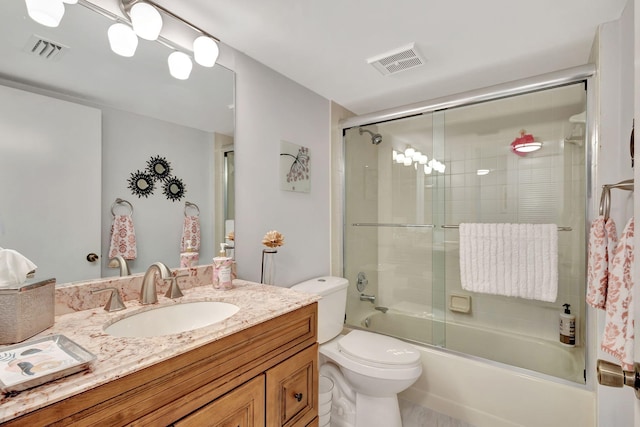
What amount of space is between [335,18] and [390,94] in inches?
35.3

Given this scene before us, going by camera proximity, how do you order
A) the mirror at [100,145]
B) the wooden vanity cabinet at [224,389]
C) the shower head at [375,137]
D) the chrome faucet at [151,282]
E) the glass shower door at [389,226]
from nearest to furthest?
the wooden vanity cabinet at [224,389] → the mirror at [100,145] → the chrome faucet at [151,282] → the glass shower door at [389,226] → the shower head at [375,137]

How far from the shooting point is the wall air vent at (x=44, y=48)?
957 mm

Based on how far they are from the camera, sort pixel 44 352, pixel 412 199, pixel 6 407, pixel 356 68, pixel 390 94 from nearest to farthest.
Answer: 1. pixel 6 407
2. pixel 44 352
3. pixel 356 68
4. pixel 390 94
5. pixel 412 199

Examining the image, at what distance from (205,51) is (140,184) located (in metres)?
0.68

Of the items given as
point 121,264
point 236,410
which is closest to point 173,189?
point 121,264

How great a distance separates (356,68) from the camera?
5.85ft

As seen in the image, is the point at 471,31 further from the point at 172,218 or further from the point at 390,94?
the point at 172,218

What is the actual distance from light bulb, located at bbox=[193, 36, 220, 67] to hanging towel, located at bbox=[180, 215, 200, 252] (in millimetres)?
733

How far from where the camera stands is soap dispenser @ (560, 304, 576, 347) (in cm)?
180

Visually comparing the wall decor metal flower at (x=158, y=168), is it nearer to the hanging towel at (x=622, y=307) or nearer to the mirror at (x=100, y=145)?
the mirror at (x=100, y=145)

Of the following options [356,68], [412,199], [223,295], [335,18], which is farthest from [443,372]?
[335,18]

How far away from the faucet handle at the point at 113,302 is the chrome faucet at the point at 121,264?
4.3 inches

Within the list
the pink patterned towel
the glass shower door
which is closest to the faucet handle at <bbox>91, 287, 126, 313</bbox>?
the glass shower door

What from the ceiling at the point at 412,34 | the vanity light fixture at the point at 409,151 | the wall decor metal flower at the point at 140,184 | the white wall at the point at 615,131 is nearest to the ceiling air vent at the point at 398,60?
the ceiling at the point at 412,34
